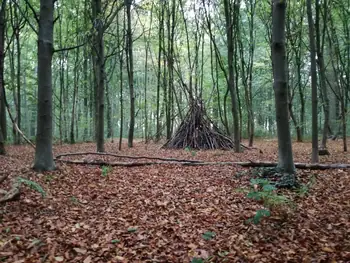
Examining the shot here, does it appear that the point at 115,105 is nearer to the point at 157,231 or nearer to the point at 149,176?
the point at 149,176

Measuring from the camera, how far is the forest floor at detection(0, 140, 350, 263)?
2.56 meters

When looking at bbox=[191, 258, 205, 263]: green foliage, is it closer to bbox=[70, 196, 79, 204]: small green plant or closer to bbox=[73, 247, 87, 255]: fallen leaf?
bbox=[73, 247, 87, 255]: fallen leaf

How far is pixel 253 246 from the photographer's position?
2.71m

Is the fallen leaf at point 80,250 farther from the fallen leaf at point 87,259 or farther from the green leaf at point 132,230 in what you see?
the green leaf at point 132,230

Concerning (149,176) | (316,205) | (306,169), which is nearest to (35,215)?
(149,176)

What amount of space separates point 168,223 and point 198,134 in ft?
24.3

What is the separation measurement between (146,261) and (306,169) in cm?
A: 379

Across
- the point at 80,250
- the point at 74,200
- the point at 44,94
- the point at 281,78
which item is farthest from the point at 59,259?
the point at 281,78

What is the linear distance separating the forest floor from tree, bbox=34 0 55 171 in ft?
0.91

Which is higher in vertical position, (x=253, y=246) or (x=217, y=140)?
(x=217, y=140)

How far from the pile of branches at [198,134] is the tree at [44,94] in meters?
6.14

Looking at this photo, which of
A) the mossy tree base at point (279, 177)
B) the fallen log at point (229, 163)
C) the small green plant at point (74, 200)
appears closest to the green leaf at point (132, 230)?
the small green plant at point (74, 200)

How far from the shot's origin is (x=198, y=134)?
10.5 m

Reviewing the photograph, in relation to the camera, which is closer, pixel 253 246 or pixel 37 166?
pixel 253 246
